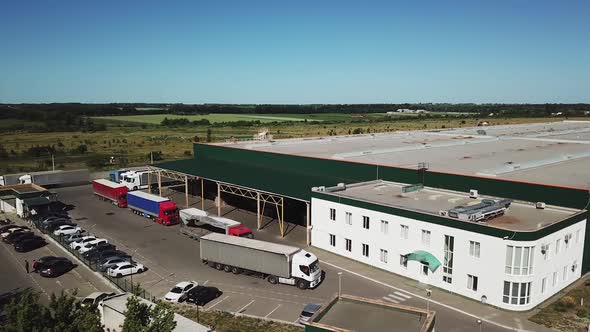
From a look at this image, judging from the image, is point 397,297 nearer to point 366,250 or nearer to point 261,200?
point 366,250

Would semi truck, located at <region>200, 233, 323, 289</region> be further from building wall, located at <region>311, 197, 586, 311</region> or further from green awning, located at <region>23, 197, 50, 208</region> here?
green awning, located at <region>23, 197, 50, 208</region>

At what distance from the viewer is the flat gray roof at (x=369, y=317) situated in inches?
757

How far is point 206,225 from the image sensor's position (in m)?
47.1

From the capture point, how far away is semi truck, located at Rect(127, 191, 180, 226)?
173 ft

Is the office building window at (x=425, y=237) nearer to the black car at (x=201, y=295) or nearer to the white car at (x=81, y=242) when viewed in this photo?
the black car at (x=201, y=295)

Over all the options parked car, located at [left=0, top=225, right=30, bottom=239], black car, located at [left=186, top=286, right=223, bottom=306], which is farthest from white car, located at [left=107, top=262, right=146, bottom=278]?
parked car, located at [left=0, top=225, right=30, bottom=239]

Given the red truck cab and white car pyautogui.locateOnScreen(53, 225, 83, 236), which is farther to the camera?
the red truck cab

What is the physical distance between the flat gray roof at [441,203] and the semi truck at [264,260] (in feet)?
28.0

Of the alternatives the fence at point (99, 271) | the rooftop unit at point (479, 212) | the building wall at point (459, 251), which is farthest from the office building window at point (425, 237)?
the fence at point (99, 271)

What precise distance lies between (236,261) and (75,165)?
74.6 meters

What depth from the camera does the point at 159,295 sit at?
3328 cm

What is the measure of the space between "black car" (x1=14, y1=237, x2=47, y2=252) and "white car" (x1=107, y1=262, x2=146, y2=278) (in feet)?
40.0

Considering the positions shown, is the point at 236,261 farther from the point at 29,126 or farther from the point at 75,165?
the point at 29,126

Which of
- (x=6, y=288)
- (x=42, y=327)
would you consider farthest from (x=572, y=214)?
(x=6, y=288)
